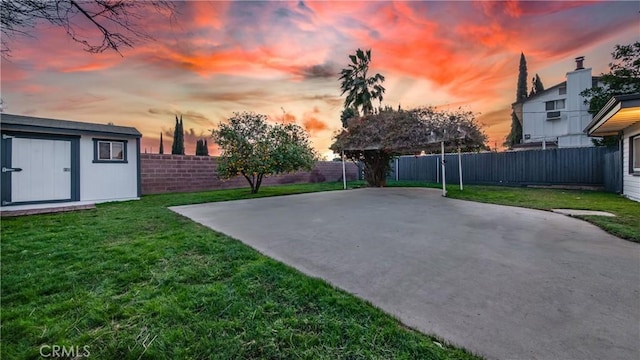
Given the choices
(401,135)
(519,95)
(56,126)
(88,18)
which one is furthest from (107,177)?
(519,95)

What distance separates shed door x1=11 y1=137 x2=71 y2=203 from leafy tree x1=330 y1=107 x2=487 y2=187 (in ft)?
29.6

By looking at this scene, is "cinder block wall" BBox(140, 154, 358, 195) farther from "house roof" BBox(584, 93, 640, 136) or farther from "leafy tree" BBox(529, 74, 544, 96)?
"leafy tree" BBox(529, 74, 544, 96)

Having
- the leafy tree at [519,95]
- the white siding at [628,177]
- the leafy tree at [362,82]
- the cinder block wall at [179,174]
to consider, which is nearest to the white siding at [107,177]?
the cinder block wall at [179,174]

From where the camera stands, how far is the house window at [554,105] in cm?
1847

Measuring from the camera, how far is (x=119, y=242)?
348cm

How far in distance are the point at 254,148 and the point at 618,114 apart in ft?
31.0

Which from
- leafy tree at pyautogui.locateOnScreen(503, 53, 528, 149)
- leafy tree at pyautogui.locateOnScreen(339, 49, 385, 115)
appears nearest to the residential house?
leafy tree at pyautogui.locateOnScreen(503, 53, 528, 149)

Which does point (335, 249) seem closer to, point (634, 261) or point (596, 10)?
point (634, 261)

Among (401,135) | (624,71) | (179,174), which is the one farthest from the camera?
(179,174)

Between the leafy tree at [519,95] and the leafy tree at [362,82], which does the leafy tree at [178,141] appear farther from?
the leafy tree at [519,95]

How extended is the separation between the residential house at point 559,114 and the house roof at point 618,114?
30.1ft

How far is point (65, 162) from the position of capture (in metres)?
7.51

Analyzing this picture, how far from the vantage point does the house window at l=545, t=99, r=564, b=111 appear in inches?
727

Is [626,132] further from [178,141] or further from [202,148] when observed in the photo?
[202,148]
